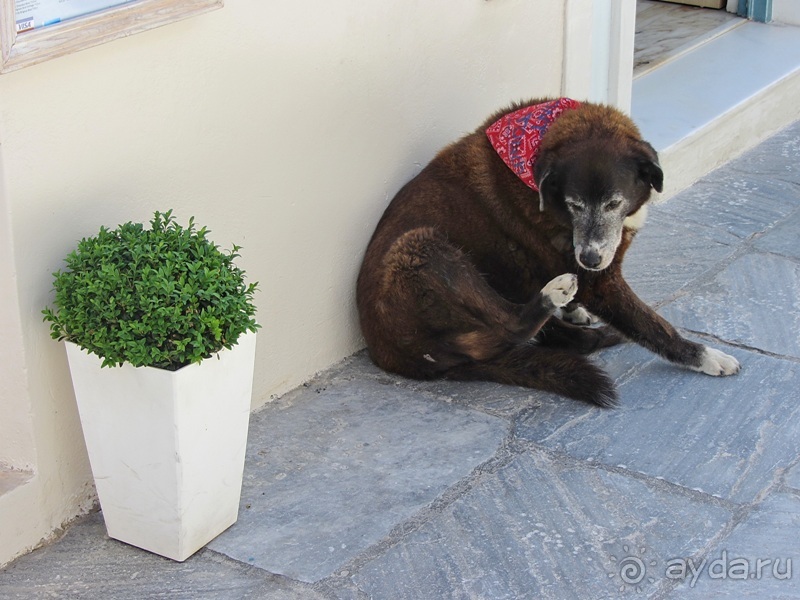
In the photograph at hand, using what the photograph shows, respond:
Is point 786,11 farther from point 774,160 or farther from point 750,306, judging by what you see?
point 750,306

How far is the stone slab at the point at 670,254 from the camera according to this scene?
16.8ft

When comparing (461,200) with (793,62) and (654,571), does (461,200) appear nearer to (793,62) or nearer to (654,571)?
(654,571)

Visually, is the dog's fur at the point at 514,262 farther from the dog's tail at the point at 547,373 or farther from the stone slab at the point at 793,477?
the stone slab at the point at 793,477

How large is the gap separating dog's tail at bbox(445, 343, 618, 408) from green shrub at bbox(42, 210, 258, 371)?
1.37 meters

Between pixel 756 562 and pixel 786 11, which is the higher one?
pixel 786 11

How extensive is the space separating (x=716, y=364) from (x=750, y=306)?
2.35ft

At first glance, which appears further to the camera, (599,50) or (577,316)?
(599,50)

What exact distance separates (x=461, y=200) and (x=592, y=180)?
1.86ft

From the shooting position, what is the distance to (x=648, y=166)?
161 inches

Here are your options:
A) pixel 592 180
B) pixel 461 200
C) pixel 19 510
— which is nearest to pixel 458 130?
pixel 461 200

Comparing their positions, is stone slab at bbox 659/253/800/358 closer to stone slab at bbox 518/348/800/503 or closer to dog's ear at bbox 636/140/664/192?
stone slab at bbox 518/348/800/503

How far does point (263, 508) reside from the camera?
351cm

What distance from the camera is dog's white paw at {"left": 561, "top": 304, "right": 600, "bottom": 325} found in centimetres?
486
